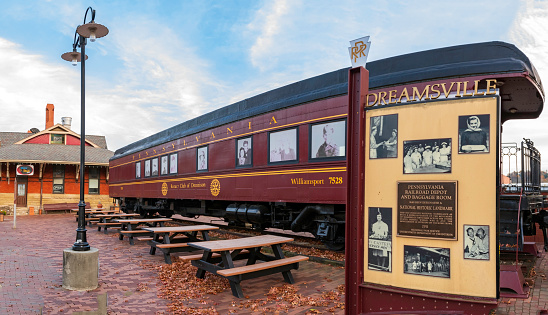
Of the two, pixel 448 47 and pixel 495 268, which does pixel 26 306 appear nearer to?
pixel 495 268

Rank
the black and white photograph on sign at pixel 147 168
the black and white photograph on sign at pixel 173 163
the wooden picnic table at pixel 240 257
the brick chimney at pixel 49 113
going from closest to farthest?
the wooden picnic table at pixel 240 257, the black and white photograph on sign at pixel 173 163, the black and white photograph on sign at pixel 147 168, the brick chimney at pixel 49 113

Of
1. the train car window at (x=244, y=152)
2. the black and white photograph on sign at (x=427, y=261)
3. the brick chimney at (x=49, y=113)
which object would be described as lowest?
the black and white photograph on sign at (x=427, y=261)

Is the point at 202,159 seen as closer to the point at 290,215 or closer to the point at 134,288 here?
the point at 290,215

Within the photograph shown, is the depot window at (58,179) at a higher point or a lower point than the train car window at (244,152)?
lower

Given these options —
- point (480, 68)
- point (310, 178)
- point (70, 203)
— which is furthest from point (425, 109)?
point (70, 203)

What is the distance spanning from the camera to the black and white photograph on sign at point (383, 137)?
336cm

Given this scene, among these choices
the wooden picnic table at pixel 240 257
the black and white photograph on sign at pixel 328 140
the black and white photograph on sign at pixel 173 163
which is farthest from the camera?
the black and white photograph on sign at pixel 173 163

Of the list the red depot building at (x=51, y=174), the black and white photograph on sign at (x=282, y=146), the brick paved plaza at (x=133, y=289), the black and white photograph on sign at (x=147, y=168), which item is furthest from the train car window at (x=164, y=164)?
the red depot building at (x=51, y=174)

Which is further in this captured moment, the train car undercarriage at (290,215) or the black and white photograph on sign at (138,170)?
the black and white photograph on sign at (138,170)

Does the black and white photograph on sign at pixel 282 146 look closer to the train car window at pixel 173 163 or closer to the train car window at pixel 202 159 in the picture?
the train car window at pixel 202 159

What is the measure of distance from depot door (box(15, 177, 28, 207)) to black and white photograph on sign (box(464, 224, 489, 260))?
28.2 meters

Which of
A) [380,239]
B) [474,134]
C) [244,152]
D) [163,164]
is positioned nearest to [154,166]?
[163,164]

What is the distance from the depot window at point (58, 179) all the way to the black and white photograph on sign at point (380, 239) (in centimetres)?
2745

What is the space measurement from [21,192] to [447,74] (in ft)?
88.7
